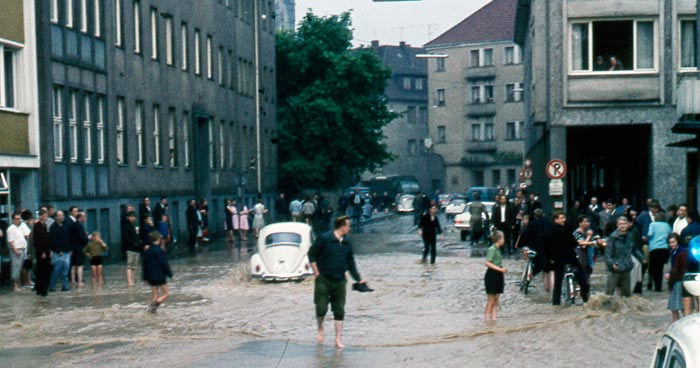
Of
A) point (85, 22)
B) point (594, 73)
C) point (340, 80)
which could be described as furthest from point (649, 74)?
point (340, 80)

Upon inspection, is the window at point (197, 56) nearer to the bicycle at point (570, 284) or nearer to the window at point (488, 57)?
the bicycle at point (570, 284)

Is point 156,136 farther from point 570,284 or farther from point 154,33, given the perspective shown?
point 570,284

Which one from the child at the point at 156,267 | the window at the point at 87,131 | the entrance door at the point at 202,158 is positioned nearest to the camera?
the child at the point at 156,267

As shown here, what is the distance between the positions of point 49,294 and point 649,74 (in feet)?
66.2

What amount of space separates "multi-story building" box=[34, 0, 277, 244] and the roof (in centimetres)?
4327

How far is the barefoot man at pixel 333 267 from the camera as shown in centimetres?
1753

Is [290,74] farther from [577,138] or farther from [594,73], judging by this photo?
[594,73]

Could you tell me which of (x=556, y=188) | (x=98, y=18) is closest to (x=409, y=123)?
(x=98, y=18)

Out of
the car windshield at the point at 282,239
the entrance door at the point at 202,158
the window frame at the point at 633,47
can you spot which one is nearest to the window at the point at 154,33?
the entrance door at the point at 202,158

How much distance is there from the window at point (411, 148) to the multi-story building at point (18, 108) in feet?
309

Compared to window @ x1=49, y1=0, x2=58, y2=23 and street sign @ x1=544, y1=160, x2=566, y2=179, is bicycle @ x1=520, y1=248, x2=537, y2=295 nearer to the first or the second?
street sign @ x1=544, y1=160, x2=566, y2=179

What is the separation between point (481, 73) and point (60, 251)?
8763 cm

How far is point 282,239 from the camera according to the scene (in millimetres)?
31062

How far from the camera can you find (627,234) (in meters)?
22.5
